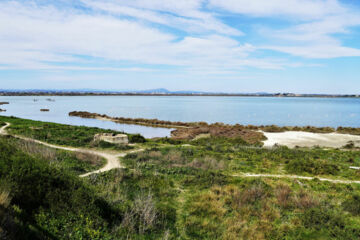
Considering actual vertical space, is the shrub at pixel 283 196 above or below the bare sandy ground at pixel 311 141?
above

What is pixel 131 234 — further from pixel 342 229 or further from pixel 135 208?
pixel 342 229

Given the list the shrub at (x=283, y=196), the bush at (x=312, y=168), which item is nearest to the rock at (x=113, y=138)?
the bush at (x=312, y=168)

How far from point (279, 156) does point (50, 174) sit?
2214 cm

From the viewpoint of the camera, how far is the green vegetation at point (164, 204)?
27.9 feet

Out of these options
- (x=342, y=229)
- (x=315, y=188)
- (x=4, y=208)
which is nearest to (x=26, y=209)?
(x=4, y=208)

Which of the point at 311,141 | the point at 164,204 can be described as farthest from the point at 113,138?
the point at 311,141

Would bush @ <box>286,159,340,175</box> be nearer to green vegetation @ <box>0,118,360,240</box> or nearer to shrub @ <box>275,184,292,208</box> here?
green vegetation @ <box>0,118,360,240</box>

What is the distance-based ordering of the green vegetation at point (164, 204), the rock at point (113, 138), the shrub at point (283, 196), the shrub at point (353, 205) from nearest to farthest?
the green vegetation at point (164, 204) → the shrub at point (353, 205) → the shrub at point (283, 196) → the rock at point (113, 138)

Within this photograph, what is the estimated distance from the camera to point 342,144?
42312 mm

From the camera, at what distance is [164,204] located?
44.3ft

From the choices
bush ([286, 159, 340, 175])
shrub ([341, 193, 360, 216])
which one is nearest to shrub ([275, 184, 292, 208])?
shrub ([341, 193, 360, 216])

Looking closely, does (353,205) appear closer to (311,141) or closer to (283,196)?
(283,196)

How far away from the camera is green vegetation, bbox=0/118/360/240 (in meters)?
8.50

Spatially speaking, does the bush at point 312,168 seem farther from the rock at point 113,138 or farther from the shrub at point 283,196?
the rock at point 113,138
